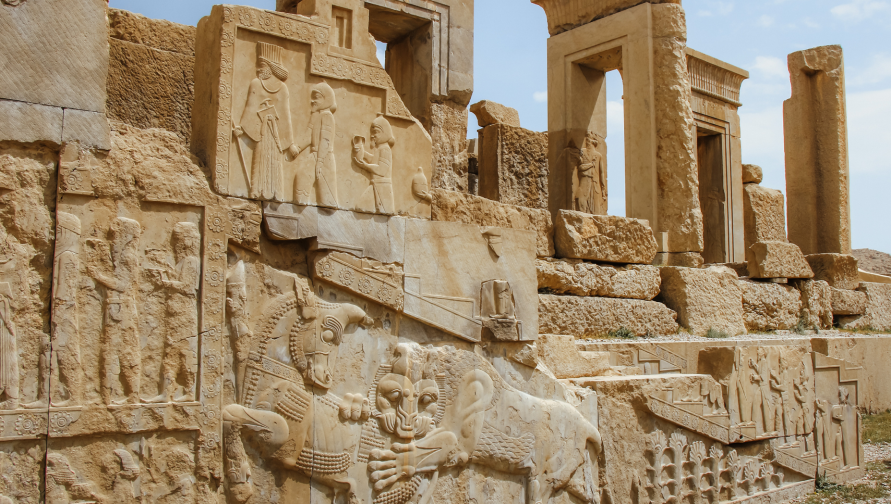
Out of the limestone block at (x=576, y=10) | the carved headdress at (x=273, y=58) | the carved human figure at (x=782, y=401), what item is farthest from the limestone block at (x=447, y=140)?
the carved headdress at (x=273, y=58)

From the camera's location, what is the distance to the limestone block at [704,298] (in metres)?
7.46

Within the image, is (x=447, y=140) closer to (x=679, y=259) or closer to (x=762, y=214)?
(x=679, y=259)

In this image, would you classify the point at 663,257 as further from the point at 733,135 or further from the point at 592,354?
the point at 733,135

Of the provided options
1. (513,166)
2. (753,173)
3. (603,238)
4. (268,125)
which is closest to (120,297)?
(268,125)

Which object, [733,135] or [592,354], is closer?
[592,354]

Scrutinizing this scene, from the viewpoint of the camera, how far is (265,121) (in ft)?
12.7

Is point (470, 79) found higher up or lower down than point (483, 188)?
higher up

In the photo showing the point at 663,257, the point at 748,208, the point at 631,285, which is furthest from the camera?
the point at 748,208

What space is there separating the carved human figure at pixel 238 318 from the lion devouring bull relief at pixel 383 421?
0.04 metres

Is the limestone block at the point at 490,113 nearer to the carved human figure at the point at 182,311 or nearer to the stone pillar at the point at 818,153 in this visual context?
the stone pillar at the point at 818,153

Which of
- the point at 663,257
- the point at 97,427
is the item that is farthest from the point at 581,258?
the point at 97,427

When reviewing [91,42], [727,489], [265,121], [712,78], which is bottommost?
[727,489]

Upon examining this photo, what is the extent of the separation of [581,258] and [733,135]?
22.4 feet

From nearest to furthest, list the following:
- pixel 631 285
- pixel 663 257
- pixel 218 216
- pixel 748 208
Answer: pixel 218 216, pixel 631 285, pixel 663 257, pixel 748 208
